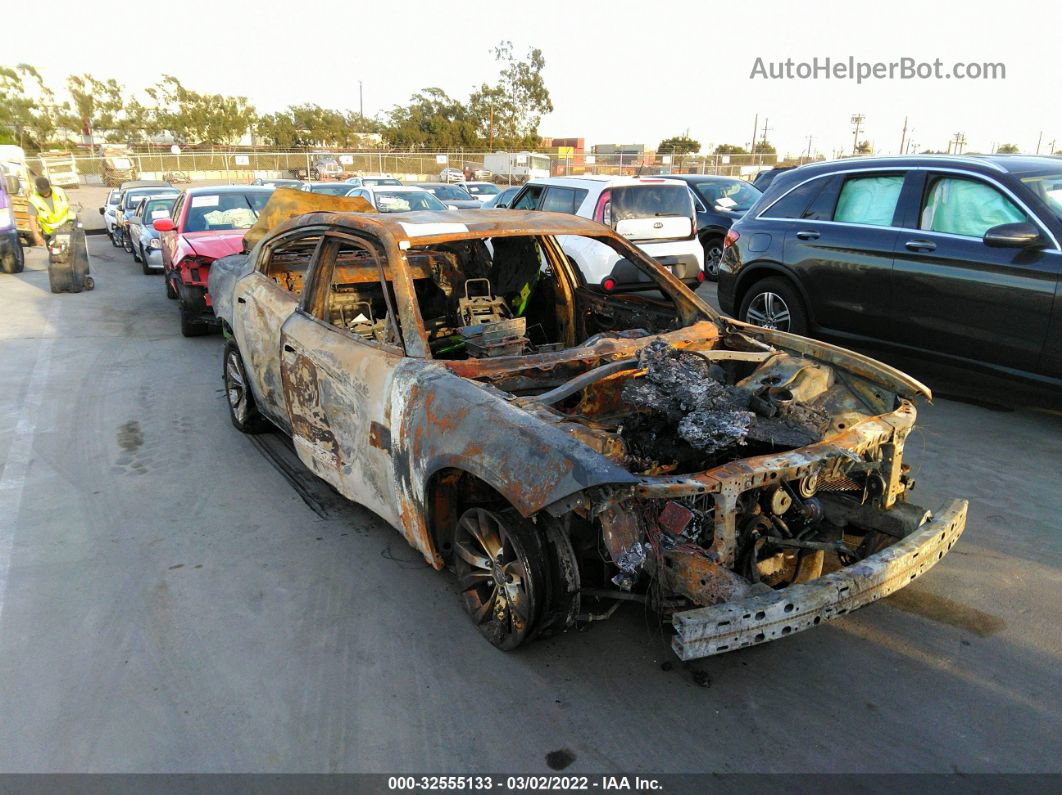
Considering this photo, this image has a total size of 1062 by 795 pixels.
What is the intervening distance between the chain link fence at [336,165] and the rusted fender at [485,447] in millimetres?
33799

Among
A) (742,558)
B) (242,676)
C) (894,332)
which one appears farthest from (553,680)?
(894,332)

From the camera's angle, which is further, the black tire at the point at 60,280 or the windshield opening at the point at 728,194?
the windshield opening at the point at 728,194

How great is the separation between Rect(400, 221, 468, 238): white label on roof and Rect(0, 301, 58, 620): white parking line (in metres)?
2.68

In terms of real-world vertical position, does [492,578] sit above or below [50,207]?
below

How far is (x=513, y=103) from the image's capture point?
184 feet

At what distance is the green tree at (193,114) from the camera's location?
191ft

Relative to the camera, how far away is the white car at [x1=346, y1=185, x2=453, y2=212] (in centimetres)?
1251

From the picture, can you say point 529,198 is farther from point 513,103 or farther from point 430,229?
point 513,103

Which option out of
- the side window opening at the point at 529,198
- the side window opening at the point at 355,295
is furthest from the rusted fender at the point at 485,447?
the side window opening at the point at 529,198

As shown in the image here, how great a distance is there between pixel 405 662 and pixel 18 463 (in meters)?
3.86

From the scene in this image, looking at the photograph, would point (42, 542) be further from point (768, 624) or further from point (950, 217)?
point (950, 217)

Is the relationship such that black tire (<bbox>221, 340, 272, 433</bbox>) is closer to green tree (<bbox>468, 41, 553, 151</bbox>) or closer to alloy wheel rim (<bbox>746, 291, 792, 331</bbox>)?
alloy wheel rim (<bbox>746, 291, 792, 331</bbox>)

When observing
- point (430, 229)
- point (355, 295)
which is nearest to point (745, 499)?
point (430, 229)

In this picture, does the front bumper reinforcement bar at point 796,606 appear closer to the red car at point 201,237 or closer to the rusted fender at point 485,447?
the rusted fender at point 485,447
